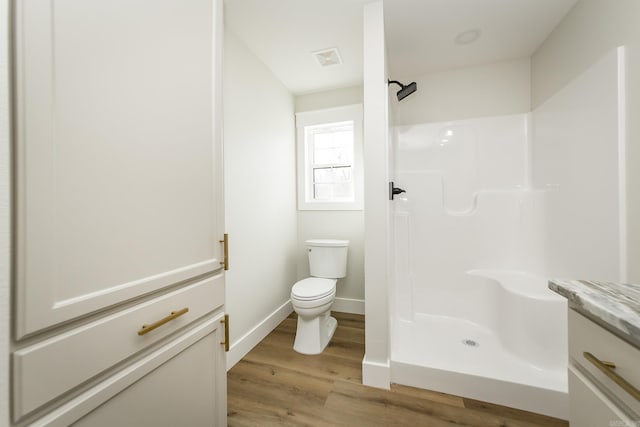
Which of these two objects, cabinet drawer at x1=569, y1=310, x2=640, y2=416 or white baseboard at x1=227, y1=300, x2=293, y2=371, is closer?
cabinet drawer at x1=569, y1=310, x2=640, y2=416

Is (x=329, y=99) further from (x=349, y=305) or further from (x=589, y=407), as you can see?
(x=589, y=407)

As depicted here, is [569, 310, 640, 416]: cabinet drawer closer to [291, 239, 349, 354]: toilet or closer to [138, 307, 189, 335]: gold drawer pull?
[138, 307, 189, 335]: gold drawer pull

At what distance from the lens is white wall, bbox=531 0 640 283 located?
1161 mm

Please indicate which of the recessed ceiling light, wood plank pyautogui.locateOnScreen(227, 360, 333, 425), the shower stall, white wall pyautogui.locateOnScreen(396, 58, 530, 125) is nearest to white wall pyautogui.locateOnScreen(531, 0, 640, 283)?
the shower stall

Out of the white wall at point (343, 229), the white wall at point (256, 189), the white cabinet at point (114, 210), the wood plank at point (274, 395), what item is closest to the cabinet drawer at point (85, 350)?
the white cabinet at point (114, 210)

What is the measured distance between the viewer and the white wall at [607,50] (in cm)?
116

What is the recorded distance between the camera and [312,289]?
2.01m

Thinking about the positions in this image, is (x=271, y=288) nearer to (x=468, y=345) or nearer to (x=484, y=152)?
(x=468, y=345)

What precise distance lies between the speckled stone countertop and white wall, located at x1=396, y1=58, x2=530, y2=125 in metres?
1.88

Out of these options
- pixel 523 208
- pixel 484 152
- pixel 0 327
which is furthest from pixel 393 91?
pixel 0 327

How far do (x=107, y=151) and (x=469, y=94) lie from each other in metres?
2.61

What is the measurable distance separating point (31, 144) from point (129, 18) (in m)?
0.41

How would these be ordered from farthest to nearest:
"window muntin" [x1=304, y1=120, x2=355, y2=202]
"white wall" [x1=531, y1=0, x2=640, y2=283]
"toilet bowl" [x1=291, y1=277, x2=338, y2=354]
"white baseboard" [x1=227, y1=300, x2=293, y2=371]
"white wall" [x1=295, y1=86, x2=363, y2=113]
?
"window muntin" [x1=304, y1=120, x2=355, y2=202] → "white wall" [x1=295, y1=86, x2=363, y2=113] → "toilet bowl" [x1=291, y1=277, x2=338, y2=354] → "white baseboard" [x1=227, y1=300, x2=293, y2=371] → "white wall" [x1=531, y1=0, x2=640, y2=283]

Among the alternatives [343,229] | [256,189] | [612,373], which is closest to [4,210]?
[612,373]
